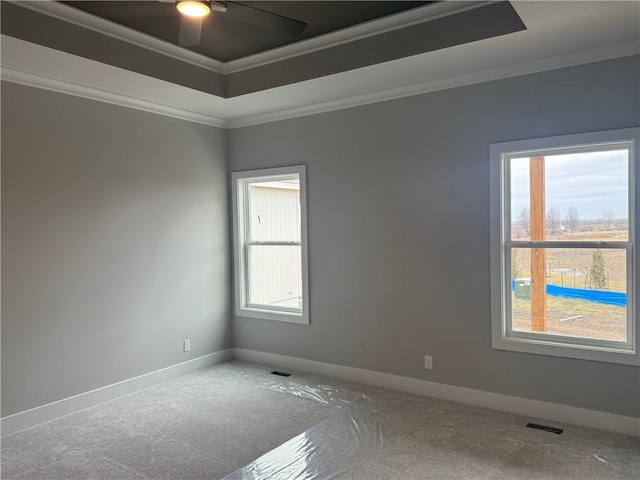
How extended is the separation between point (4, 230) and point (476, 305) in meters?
3.57

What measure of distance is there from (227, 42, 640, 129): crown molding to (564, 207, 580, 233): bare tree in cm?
103

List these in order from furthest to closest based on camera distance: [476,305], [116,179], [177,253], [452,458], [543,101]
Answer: [177,253]
[116,179]
[476,305]
[543,101]
[452,458]

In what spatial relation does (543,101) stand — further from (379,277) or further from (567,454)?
(567,454)

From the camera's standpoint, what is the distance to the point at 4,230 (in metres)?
3.38

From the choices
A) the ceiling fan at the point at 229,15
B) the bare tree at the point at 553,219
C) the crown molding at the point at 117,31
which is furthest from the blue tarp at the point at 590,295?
the crown molding at the point at 117,31

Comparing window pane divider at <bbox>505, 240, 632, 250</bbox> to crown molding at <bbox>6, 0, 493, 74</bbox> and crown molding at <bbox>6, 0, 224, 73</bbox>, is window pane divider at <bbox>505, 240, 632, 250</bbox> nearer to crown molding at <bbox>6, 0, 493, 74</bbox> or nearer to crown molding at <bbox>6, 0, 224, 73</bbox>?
crown molding at <bbox>6, 0, 493, 74</bbox>

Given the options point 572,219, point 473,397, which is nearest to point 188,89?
point 572,219

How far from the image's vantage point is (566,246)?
346cm

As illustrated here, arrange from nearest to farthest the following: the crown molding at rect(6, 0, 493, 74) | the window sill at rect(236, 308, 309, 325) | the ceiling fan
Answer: the ceiling fan
the crown molding at rect(6, 0, 493, 74)
the window sill at rect(236, 308, 309, 325)

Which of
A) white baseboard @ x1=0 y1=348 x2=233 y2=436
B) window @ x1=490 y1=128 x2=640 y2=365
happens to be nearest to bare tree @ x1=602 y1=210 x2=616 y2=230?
window @ x1=490 y1=128 x2=640 y2=365

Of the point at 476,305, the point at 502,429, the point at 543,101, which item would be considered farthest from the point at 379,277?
the point at 543,101

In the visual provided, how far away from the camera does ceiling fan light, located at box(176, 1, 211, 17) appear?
2.48m

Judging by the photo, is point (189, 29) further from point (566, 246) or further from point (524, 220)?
point (566, 246)

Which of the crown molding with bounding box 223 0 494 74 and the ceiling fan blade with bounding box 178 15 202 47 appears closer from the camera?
the ceiling fan blade with bounding box 178 15 202 47
